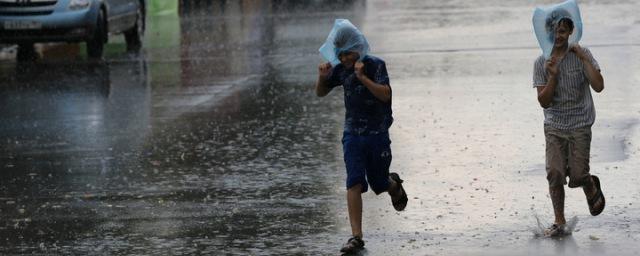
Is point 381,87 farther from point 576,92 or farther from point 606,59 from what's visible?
point 606,59

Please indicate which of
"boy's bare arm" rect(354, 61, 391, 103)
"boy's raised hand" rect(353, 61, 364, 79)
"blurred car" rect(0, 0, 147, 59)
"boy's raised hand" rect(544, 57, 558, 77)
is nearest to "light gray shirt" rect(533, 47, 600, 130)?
"boy's raised hand" rect(544, 57, 558, 77)

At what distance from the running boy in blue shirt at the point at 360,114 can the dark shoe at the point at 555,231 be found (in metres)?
0.96

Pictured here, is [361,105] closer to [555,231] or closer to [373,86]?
[373,86]

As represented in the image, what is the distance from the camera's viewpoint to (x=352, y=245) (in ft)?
26.5

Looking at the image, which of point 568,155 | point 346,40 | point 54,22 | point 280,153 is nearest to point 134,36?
point 54,22

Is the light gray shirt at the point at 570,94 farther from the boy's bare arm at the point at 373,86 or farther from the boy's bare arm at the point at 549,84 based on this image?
the boy's bare arm at the point at 373,86

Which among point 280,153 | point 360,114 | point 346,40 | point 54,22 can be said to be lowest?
point 54,22

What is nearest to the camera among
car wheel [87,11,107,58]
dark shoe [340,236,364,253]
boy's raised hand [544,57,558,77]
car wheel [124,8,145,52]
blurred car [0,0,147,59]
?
dark shoe [340,236,364,253]

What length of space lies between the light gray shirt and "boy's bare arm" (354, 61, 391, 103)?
0.87 meters

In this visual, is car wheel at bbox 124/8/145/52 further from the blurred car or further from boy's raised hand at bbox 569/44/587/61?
boy's raised hand at bbox 569/44/587/61

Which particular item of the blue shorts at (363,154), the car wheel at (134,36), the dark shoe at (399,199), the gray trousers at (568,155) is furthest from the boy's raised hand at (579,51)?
the car wheel at (134,36)

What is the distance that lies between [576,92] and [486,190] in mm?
1567

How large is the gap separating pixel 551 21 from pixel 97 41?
14.5 m

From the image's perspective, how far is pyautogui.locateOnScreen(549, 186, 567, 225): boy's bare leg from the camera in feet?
27.7
